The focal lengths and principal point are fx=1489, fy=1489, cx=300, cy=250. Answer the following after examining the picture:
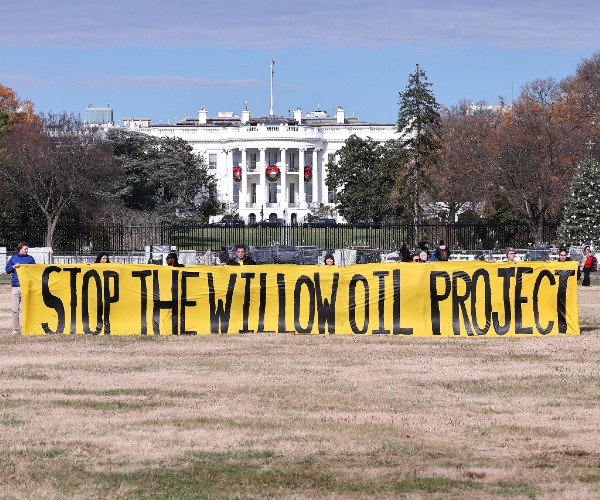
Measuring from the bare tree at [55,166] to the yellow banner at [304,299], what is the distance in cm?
3899

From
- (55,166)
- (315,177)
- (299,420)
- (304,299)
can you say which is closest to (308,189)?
(315,177)

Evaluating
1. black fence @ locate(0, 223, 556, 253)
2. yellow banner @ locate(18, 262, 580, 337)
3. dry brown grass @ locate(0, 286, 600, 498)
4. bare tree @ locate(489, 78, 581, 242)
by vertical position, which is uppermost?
bare tree @ locate(489, 78, 581, 242)

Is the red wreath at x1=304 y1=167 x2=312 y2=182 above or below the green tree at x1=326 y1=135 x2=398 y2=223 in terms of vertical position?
above

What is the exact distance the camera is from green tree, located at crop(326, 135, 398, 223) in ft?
322

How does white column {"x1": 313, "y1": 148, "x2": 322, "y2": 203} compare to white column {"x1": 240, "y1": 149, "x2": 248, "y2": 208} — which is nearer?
white column {"x1": 240, "y1": 149, "x2": 248, "y2": 208}

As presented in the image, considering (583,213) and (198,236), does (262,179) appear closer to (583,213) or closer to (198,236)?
(198,236)

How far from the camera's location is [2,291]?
38375mm

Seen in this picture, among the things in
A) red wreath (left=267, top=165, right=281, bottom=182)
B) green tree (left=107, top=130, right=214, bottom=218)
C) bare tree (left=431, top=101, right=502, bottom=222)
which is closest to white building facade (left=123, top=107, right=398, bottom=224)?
red wreath (left=267, top=165, right=281, bottom=182)

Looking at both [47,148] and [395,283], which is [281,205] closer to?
[47,148]

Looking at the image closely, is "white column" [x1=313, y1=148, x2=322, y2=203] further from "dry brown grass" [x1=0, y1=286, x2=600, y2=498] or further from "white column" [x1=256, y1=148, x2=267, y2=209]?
"dry brown grass" [x1=0, y1=286, x2=600, y2=498]

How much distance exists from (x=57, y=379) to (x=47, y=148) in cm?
5509

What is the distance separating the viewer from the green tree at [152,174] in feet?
298

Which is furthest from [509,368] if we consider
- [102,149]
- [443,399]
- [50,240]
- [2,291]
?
[102,149]

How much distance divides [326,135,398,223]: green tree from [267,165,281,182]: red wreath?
130 feet
